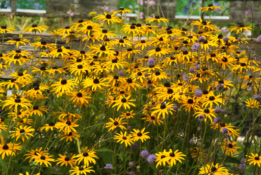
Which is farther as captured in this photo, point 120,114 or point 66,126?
point 120,114

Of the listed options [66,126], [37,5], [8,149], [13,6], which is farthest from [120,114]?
[37,5]

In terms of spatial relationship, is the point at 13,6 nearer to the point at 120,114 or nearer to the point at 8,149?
the point at 120,114

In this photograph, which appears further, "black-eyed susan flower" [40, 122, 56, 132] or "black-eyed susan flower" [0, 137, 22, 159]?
"black-eyed susan flower" [40, 122, 56, 132]

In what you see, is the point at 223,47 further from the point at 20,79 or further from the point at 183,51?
the point at 20,79

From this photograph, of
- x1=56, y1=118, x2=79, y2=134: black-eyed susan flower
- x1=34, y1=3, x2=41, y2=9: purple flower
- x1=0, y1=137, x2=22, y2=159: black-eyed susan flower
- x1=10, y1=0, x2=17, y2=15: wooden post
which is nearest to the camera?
x1=0, y1=137, x2=22, y2=159: black-eyed susan flower

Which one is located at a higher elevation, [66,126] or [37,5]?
[37,5]

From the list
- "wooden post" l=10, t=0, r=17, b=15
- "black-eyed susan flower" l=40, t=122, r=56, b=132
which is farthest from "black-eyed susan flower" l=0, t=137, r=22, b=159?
"wooden post" l=10, t=0, r=17, b=15

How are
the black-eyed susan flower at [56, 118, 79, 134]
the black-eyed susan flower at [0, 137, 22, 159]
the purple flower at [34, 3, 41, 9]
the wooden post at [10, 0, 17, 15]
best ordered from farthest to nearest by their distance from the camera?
the purple flower at [34, 3, 41, 9] < the wooden post at [10, 0, 17, 15] < the black-eyed susan flower at [56, 118, 79, 134] < the black-eyed susan flower at [0, 137, 22, 159]

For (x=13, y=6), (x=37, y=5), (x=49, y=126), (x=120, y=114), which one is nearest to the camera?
(x=49, y=126)

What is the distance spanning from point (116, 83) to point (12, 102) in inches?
24.0

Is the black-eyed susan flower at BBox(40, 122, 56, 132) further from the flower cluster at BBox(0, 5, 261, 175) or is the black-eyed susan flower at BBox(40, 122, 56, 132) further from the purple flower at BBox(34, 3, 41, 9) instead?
the purple flower at BBox(34, 3, 41, 9)

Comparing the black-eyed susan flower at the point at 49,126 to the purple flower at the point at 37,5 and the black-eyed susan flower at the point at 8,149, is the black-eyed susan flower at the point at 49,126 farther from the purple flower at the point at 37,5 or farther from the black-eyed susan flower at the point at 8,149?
the purple flower at the point at 37,5

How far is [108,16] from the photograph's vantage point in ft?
9.23

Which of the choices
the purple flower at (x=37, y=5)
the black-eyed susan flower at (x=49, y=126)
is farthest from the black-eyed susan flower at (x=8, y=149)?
the purple flower at (x=37, y=5)
